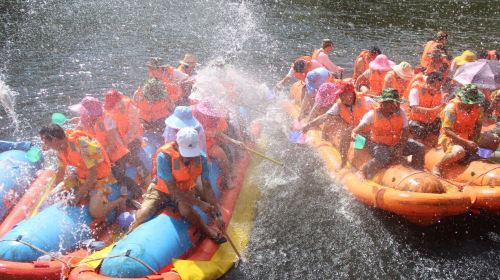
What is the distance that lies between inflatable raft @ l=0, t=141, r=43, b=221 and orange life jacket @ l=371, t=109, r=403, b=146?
211 inches

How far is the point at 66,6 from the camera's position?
20.8 m

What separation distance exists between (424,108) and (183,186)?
457 centimetres

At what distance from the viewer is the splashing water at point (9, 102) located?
1105 centimetres

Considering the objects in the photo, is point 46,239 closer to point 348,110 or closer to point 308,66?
point 348,110

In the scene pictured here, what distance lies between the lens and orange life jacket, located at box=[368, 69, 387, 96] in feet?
31.7

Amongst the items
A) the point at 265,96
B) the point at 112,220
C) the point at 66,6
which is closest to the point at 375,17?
the point at 265,96

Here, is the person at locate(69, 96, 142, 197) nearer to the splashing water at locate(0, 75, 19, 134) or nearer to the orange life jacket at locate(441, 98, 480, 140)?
the splashing water at locate(0, 75, 19, 134)

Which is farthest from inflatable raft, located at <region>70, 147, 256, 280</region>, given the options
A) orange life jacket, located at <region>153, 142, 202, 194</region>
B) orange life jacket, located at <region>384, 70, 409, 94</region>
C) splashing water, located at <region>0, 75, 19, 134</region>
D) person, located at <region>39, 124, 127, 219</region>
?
splashing water, located at <region>0, 75, 19, 134</region>

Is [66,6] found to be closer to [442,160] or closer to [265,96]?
[265,96]

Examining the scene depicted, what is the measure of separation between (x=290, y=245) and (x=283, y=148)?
10.7ft

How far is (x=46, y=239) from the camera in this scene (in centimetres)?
538

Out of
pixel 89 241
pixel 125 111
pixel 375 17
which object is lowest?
pixel 375 17

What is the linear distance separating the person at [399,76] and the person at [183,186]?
4779 mm

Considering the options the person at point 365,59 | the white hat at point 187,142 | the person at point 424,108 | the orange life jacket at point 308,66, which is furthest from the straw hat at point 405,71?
the white hat at point 187,142
